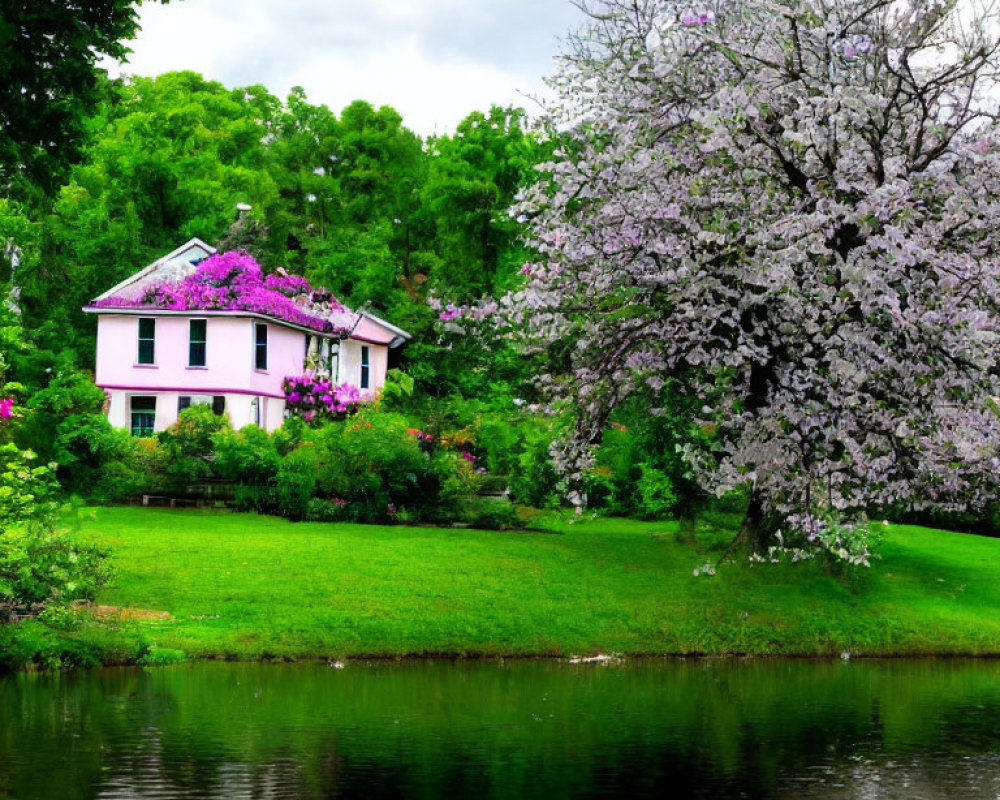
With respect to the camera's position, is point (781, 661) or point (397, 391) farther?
point (397, 391)

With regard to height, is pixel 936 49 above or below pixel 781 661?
above

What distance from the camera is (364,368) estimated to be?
68438 mm

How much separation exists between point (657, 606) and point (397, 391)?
33.4 metres

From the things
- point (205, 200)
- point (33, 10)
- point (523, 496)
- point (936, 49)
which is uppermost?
point (205, 200)

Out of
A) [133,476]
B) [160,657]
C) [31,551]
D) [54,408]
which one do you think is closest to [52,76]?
[31,551]

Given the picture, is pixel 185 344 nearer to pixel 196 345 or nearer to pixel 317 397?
pixel 196 345

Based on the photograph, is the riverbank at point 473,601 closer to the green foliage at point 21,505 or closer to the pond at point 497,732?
the pond at point 497,732

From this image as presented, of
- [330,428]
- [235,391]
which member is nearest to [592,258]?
[330,428]

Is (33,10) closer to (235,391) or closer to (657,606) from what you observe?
(657,606)

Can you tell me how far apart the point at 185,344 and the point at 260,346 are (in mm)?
3050

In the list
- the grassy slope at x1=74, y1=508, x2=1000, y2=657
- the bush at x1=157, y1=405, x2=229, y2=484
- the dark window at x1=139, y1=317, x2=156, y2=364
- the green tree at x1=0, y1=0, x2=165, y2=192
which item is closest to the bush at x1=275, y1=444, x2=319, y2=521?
the grassy slope at x1=74, y1=508, x2=1000, y2=657

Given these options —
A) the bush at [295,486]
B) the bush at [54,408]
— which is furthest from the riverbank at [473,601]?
the bush at [54,408]

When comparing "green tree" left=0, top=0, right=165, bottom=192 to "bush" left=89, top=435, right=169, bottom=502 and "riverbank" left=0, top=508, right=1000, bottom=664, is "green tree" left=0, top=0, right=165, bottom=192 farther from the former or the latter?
"bush" left=89, top=435, right=169, bottom=502

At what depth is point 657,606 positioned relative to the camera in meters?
30.6
